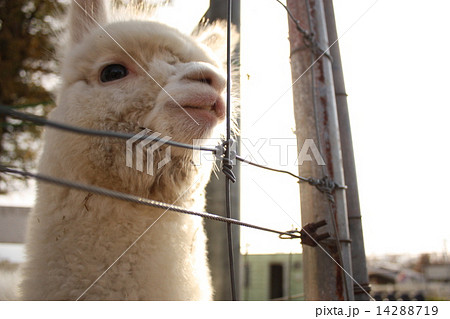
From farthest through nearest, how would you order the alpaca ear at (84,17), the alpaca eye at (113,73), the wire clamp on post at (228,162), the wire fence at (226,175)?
the alpaca ear at (84,17)
the alpaca eye at (113,73)
the wire clamp on post at (228,162)
the wire fence at (226,175)

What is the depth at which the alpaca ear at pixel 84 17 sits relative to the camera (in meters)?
1.77

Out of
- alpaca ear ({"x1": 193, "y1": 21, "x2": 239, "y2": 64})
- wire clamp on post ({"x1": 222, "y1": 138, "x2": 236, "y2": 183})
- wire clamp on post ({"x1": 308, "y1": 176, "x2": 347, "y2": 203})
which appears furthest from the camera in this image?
alpaca ear ({"x1": 193, "y1": 21, "x2": 239, "y2": 64})

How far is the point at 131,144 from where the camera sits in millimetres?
1355

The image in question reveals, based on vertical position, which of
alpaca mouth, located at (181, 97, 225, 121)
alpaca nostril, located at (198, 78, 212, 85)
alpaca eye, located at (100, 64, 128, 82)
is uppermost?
alpaca eye, located at (100, 64, 128, 82)

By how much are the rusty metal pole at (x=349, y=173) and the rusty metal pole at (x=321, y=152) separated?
0.19m

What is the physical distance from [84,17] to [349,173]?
1480 mm

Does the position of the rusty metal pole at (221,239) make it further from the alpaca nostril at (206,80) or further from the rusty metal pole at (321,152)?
the alpaca nostril at (206,80)

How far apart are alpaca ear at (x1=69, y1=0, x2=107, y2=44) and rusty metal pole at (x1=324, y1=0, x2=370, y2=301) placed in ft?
3.80

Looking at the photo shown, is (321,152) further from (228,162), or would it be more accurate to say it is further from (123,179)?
(123,179)

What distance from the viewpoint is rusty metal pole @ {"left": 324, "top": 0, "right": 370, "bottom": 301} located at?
1.52 metres

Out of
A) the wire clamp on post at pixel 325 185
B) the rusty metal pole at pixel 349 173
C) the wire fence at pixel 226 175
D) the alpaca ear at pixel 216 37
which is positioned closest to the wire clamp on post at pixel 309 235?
the wire fence at pixel 226 175

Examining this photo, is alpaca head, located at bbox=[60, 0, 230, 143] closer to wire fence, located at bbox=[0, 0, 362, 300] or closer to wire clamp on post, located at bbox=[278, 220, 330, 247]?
wire fence, located at bbox=[0, 0, 362, 300]

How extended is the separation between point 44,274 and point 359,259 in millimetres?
1218

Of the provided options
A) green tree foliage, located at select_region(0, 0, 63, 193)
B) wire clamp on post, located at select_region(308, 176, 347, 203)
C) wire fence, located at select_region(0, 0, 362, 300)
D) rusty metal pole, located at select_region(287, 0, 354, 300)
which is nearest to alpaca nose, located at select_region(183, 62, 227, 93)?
wire fence, located at select_region(0, 0, 362, 300)
